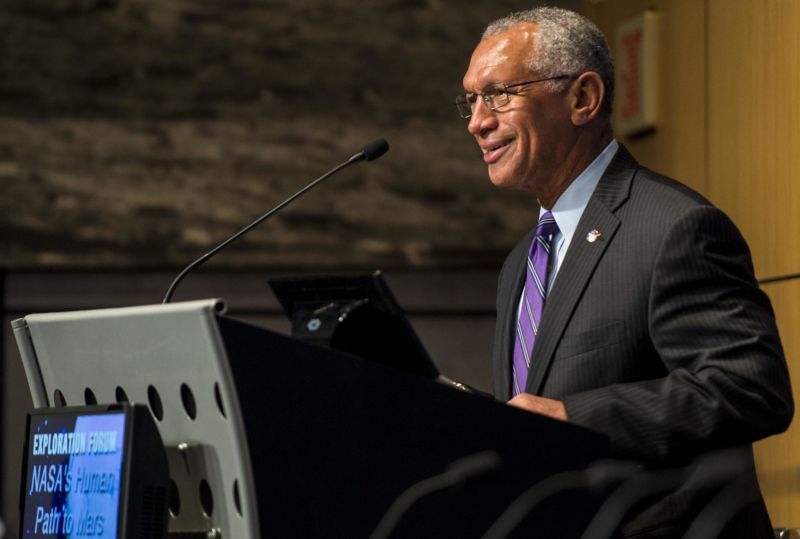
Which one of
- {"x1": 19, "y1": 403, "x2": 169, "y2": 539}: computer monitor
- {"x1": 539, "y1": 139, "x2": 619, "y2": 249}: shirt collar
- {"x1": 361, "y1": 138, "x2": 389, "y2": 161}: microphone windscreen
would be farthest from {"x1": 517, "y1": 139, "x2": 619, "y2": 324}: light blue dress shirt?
{"x1": 19, "y1": 403, "x2": 169, "y2": 539}: computer monitor

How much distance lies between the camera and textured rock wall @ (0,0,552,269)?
5.56 m

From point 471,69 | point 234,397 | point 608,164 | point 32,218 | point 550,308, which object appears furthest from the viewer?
point 32,218

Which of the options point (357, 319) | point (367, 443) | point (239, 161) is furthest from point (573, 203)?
point (239, 161)

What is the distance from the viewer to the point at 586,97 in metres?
2.71

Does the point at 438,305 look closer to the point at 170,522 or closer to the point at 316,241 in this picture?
the point at 316,241

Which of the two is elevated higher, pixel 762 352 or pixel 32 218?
pixel 32 218

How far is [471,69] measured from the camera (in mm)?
2750

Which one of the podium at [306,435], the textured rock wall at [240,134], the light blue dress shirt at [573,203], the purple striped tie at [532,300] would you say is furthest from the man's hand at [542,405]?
the textured rock wall at [240,134]

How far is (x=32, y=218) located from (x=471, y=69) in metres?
3.26

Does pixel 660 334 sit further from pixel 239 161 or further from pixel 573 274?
pixel 239 161

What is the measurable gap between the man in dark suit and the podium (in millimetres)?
208

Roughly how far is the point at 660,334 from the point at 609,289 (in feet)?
0.47

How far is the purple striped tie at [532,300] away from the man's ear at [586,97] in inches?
8.7

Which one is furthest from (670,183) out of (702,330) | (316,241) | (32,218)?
(32,218)
